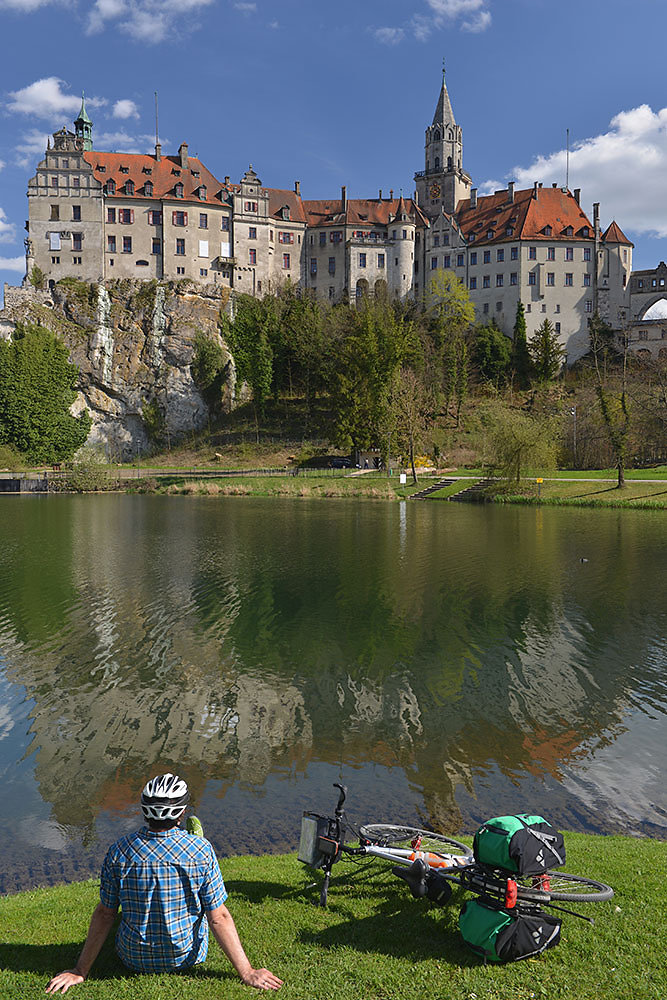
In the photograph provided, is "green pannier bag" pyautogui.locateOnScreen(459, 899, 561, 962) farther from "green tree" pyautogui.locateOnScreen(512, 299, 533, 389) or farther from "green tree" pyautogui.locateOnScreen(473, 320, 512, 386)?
"green tree" pyautogui.locateOnScreen(512, 299, 533, 389)

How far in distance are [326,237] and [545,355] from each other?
35484 millimetres

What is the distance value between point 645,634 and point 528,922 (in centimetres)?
1397

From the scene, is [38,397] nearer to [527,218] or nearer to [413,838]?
[527,218]

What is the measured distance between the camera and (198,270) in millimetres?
90562

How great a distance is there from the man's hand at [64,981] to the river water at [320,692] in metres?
3.43

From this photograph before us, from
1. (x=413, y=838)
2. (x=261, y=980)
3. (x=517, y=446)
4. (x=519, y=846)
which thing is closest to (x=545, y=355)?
(x=517, y=446)

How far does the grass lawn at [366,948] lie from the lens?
467cm

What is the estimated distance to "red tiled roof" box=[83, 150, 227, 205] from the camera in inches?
3538

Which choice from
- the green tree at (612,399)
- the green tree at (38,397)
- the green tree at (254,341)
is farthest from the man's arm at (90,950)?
the green tree at (254,341)

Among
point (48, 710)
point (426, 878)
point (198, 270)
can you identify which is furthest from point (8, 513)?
point (198, 270)

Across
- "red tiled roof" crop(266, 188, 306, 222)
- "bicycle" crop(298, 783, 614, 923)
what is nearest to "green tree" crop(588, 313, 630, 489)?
"red tiled roof" crop(266, 188, 306, 222)

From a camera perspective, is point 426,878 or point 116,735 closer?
point 426,878

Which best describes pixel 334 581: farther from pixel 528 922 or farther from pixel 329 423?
pixel 329 423

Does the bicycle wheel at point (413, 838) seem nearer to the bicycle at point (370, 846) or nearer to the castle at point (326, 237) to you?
the bicycle at point (370, 846)
